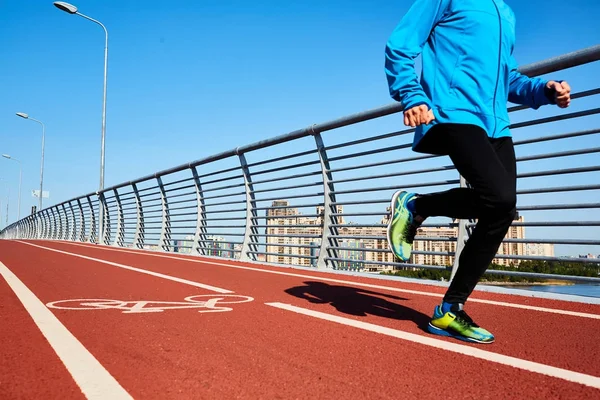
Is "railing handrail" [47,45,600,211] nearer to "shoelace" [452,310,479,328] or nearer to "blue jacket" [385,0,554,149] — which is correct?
"blue jacket" [385,0,554,149]

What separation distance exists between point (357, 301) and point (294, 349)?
5.29 feet

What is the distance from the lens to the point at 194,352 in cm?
211

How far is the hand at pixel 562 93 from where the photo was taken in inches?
104

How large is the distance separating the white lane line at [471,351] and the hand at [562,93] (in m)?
1.37

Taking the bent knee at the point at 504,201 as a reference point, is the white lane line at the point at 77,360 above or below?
below

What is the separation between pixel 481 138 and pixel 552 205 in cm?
182

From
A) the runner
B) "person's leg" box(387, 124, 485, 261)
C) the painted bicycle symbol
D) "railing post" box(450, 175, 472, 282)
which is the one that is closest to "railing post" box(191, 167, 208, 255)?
"railing post" box(450, 175, 472, 282)

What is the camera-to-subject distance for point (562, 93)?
2639 millimetres

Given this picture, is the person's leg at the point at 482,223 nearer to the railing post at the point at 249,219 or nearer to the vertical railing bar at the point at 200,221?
the railing post at the point at 249,219

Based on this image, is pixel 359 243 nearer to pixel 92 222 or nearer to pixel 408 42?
pixel 408 42

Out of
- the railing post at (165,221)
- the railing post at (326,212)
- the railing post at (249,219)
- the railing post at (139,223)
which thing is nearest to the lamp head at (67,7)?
the railing post at (139,223)

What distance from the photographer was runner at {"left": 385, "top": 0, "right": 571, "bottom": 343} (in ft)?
8.14

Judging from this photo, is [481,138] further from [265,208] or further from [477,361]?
[265,208]

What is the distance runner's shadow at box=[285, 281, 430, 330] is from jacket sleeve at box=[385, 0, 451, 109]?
1303 millimetres
